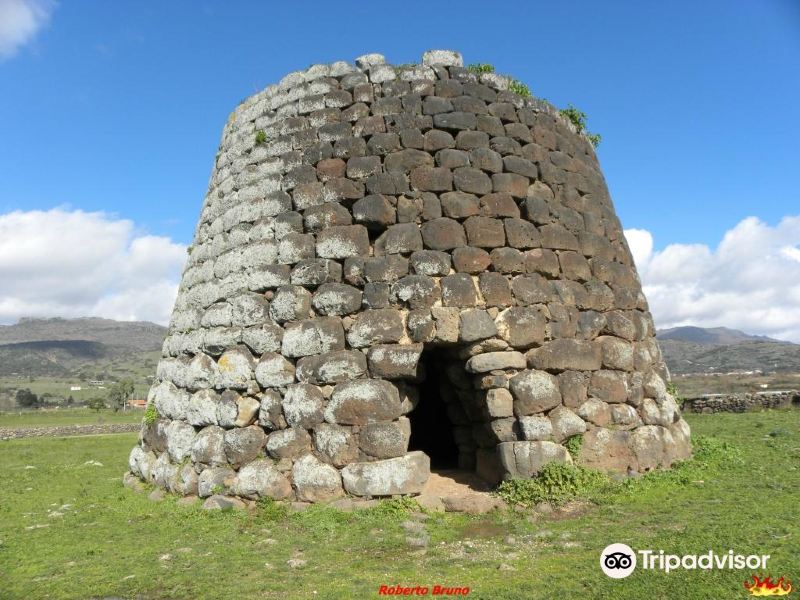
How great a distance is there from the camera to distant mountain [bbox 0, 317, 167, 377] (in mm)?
122375

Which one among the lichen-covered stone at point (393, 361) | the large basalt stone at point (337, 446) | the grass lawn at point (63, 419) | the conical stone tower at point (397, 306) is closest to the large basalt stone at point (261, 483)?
the conical stone tower at point (397, 306)

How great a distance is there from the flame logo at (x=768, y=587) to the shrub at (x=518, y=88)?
23.1 feet

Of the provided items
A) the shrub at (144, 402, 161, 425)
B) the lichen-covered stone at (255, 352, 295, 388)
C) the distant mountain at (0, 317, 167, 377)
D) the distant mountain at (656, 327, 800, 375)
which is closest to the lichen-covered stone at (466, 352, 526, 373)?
the lichen-covered stone at (255, 352, 295, 388)

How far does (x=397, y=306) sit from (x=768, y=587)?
4618 millimetres

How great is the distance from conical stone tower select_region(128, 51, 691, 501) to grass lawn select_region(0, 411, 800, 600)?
0.61 m

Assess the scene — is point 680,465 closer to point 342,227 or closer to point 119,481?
point 342,227

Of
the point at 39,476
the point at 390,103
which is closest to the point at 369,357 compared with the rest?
the point at 390,103

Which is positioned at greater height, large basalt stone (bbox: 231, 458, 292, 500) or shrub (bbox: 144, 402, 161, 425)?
shrub (bbox: 144, 402, 161, 425)

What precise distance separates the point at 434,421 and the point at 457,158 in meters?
5.37

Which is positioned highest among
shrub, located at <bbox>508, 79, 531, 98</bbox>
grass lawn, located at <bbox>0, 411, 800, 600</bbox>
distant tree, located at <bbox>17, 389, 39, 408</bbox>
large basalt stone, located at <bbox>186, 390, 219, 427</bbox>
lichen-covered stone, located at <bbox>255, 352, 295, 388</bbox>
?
shrub, located at <bbox>508, 79, 531, 98</bbox>

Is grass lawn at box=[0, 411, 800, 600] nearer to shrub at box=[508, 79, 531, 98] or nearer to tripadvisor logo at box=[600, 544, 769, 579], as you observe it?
tripadvisor logo at box=[600, 544, 769, 579]

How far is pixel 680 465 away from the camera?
8000 millimetres

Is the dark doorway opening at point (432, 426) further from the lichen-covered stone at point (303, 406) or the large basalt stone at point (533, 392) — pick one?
the lichen-covered stone at point (303, 406)

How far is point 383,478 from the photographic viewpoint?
6723mm
